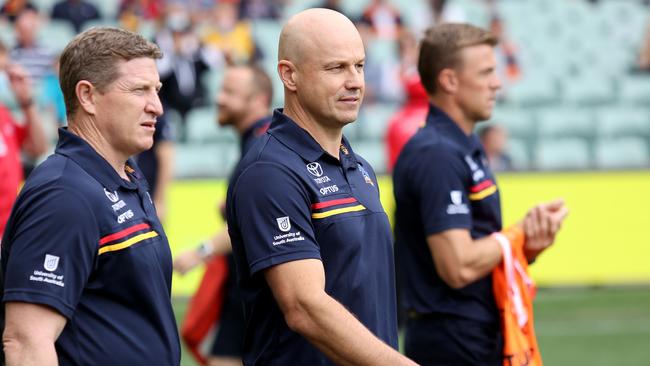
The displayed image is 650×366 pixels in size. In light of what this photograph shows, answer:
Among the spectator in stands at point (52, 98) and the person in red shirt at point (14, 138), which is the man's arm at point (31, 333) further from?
the spectator in stands at point (52, 98)

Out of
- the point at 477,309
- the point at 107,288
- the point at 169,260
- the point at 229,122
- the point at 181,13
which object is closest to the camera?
the point at 107,288

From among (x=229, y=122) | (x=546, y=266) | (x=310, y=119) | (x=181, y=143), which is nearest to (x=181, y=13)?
(x=181, y=143)

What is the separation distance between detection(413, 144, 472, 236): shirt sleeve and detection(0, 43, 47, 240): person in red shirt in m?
2.62

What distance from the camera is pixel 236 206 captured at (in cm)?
390

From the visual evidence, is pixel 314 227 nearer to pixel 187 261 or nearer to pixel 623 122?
pixel 187 261

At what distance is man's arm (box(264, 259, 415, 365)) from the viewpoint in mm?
3703

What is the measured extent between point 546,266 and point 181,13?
21.8 feet

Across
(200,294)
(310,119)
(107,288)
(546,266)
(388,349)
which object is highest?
(310,119)

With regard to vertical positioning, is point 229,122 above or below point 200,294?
above

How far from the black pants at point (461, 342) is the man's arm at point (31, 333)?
7.14 ft

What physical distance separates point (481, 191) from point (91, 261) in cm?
220

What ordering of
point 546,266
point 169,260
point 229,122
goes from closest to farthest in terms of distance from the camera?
point 169,260, point 229,122, point 546,266

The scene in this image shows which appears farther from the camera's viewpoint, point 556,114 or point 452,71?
point 556,114

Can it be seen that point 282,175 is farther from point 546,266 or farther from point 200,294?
point 546,266
